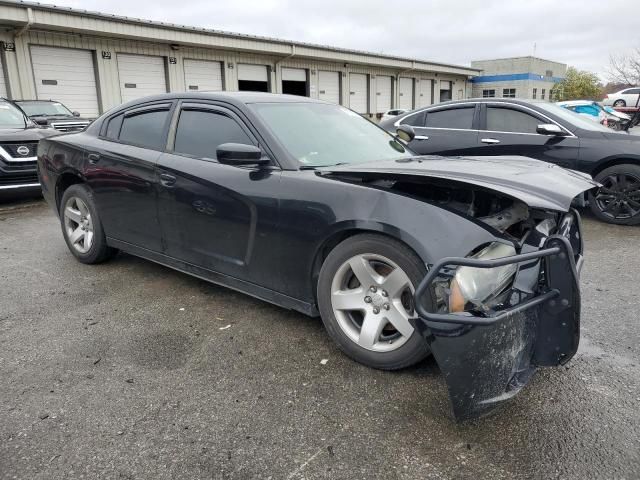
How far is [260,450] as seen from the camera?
2121 mm

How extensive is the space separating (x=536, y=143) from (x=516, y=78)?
153ft

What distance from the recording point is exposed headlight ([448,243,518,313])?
2234mm

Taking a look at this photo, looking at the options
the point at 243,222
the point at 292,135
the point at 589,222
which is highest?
the point at 292,135

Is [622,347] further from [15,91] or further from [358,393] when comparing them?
[15,91]

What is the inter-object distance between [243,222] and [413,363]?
4.56 feet

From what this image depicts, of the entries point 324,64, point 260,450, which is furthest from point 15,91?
point 260,450

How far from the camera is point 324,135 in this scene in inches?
142

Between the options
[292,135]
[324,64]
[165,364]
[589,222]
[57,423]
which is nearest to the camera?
[57,423]

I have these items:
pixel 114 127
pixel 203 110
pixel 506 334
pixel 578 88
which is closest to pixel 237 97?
pixel 203 110

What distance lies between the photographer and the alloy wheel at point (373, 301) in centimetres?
262

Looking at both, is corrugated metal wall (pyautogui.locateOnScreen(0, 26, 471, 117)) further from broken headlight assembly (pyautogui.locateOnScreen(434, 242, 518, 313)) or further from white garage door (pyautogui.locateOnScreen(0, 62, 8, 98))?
broken headlight assembly (pyautogui.locateOnScreen(434, 242, 518, 313))

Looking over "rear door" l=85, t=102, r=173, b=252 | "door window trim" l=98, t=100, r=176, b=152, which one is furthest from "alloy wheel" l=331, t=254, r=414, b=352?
"door window trim" l=98, t=100, r=176, b=152

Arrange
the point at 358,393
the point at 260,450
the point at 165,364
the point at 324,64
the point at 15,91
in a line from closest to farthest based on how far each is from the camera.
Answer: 1. the point at 260,450
2. the point at 358,393
3. the point at 165,364
4. the point at 15,91
5. the point at 324,64

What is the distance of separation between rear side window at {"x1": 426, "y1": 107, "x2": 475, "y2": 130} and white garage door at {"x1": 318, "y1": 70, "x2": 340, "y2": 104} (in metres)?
19.8
